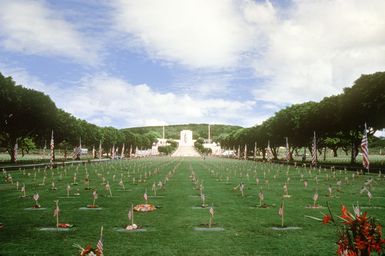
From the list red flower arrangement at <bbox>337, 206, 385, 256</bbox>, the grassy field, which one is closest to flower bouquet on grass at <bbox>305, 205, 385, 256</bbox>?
red flower arrangement at <bbox>337, 206, 385, 256</bbox>

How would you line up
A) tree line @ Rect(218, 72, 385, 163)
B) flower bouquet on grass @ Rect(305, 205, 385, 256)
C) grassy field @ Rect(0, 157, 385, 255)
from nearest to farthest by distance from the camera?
flower bouquet on grass @ Rect(305, 205, 385, 256), grassy field @ Rect(0, 157, 385, 255), tree line @ Rect(218, 72, 385, 163)

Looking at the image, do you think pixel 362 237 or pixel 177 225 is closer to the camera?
pixel 362 237

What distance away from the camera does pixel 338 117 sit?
246 feet

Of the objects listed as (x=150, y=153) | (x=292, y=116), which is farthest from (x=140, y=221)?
Result: (x=150, y=153)

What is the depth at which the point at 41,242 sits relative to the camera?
51.1 feet

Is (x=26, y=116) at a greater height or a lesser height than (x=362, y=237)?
greater

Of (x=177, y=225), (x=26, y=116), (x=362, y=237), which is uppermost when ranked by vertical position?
(x=26, y=116)

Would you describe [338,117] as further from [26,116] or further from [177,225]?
[177,225]

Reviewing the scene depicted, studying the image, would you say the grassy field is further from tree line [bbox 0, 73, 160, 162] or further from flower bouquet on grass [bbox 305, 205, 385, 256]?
tree line [bbox 0, 73, 160, 162]

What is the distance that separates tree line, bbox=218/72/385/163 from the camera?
212ft

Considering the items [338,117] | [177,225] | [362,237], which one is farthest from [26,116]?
[362,237]

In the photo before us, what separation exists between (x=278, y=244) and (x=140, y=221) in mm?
6896

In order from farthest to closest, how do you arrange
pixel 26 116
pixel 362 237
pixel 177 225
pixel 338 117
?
pixel 26 116
pixel 338 117
pixel 177 225
pixel 362 237

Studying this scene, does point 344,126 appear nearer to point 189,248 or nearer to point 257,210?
point 257,210
